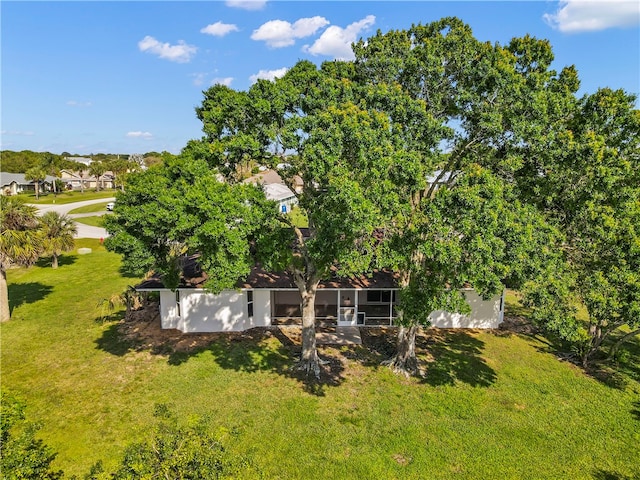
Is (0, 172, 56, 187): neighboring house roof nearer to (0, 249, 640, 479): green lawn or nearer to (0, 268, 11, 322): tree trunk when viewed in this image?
A: (0, 268, 11, 322): tree trunk

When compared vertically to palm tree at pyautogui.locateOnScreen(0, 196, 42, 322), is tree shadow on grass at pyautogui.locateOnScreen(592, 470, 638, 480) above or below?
below

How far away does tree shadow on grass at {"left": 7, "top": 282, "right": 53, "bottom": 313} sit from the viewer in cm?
2445

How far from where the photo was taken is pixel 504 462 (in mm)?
11484

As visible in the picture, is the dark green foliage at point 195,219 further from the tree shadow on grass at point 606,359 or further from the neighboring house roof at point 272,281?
the tree shadow on grass at point 606,359

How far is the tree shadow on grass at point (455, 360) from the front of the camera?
1603cm

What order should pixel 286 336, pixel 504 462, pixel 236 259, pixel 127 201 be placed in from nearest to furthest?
pixel 504 462 → pixel 236 259 → pixel 127 201 → pixel 286 336

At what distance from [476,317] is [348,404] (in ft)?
34.8

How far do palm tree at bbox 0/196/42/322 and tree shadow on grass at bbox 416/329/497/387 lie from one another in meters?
21.2

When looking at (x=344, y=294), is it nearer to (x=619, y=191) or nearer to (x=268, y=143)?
(x=268, y=143)

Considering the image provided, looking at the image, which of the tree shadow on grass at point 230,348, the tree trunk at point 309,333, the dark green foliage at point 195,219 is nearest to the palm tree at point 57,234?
the tree shadow on grass at point 230,348

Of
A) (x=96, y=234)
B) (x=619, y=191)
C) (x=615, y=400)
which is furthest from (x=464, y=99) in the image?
(x=96, y=234)

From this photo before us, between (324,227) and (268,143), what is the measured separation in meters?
3.74

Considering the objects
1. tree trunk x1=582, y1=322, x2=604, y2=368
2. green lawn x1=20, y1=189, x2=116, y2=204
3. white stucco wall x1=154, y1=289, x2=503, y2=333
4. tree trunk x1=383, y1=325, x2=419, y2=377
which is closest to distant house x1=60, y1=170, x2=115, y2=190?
green lawn x1=20, y1=189, x2=116, y2=204

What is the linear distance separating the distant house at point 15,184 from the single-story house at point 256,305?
6930cm
